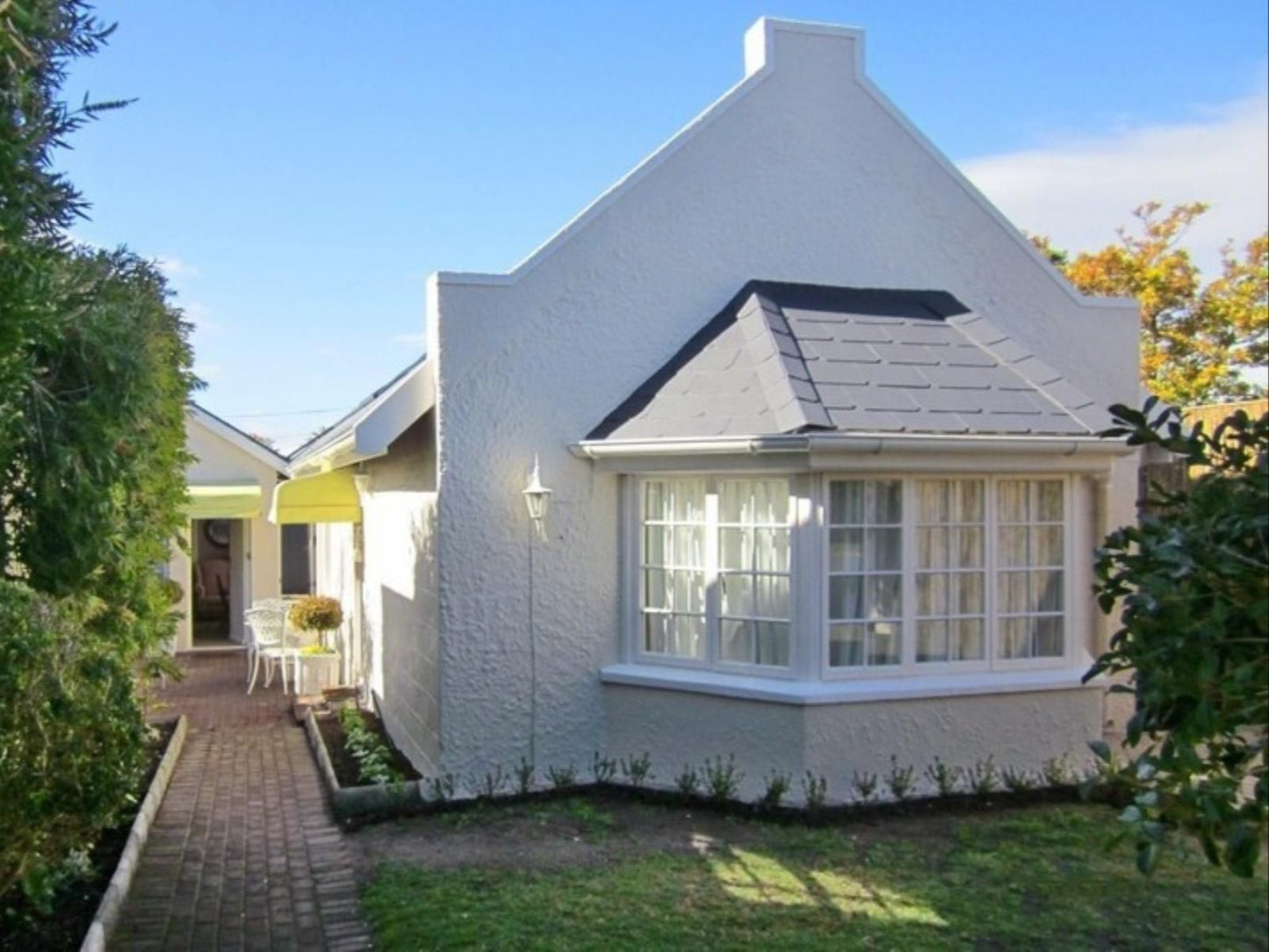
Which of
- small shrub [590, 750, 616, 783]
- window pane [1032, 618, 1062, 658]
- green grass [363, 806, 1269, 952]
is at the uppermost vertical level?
window pane [1032, 618, 1062, 658]

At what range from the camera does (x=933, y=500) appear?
44.6 feet

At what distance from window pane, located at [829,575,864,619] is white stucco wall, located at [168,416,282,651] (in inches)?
831

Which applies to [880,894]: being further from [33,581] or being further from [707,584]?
[33,581]

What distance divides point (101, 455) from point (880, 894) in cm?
865

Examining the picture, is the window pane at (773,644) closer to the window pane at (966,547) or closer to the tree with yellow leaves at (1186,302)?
the window pane at (966,547)

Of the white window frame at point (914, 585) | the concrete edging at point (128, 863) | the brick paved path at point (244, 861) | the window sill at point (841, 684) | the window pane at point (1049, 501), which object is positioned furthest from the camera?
the window pane at point (1049, 501)

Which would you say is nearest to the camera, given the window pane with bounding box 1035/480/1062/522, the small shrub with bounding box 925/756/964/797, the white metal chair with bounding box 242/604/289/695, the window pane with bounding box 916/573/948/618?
the small shrub with bounding box 925/756/964/797

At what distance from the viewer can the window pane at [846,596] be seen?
13.1 m

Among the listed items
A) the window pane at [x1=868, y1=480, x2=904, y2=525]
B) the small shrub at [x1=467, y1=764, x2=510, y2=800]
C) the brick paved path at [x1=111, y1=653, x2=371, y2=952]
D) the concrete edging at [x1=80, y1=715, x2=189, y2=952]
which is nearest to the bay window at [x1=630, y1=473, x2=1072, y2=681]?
the window pane at [x1=868, y1=480, x2=904, y2=525]

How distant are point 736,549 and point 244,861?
638 centimetres

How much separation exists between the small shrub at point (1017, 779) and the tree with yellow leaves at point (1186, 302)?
2592 cm

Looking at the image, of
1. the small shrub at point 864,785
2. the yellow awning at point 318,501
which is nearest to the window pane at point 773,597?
the small shrub at point 864,785

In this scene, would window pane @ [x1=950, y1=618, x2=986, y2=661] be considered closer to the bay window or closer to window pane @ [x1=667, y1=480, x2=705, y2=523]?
the bay window

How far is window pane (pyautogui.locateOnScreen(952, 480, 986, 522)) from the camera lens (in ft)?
44.9
